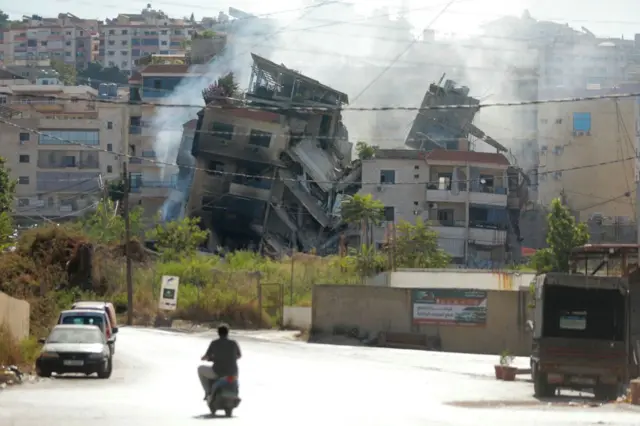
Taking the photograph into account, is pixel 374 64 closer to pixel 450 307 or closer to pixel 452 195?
pixel 452 195

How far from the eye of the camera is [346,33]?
130375 mm

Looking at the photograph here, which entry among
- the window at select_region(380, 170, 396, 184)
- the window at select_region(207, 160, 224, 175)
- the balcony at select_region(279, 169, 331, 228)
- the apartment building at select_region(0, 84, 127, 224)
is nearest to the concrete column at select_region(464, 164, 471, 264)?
the window at select_region(380, 170, 396, 184)

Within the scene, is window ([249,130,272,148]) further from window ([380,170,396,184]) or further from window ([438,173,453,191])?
window ([438,173,453,191])

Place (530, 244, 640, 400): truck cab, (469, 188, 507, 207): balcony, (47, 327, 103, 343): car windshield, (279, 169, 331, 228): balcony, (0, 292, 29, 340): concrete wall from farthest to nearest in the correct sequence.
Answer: (279, 169, 331, 228): balcony → (469, 188, 507, 207): balcony → (0, 292, 29, 340): concrete wall → (47, 327, 103, 343): car windshield → (530, 244, 640, 400): truck cab

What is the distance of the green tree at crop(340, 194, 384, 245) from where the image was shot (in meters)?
87.1

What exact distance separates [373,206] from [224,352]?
67.6m

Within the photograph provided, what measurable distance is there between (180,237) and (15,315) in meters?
48.8

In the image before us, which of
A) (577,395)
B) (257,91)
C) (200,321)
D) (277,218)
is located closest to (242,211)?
(277,218)

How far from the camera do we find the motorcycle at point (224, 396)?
66.1 feet

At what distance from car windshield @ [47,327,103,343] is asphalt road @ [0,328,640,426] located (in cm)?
95

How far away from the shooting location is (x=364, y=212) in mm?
87188

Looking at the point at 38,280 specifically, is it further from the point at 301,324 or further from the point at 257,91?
the point at 257,91

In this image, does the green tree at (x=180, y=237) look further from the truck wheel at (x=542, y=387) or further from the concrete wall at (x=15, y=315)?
the truck wheel at (x=542, y=387)

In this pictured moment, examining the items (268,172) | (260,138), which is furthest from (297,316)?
(268,172)
